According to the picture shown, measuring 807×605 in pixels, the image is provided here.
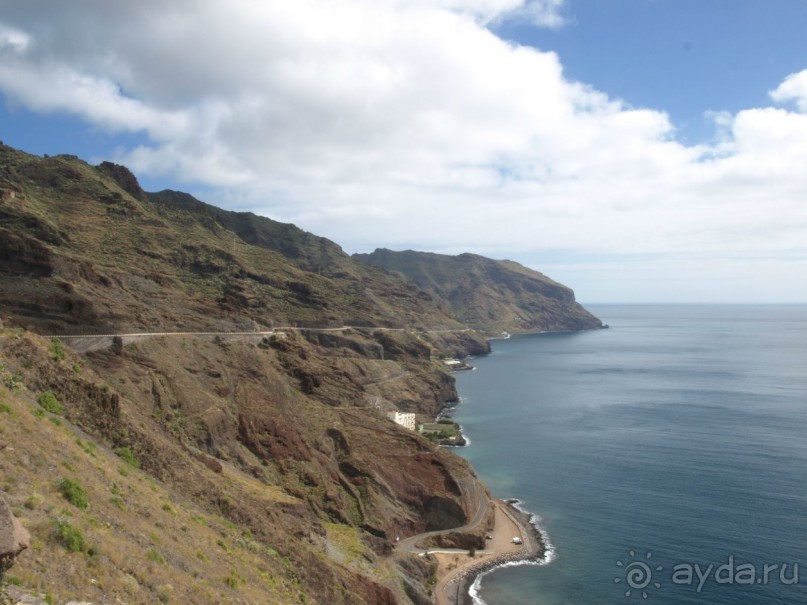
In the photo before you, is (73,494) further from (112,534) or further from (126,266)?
(126,266)

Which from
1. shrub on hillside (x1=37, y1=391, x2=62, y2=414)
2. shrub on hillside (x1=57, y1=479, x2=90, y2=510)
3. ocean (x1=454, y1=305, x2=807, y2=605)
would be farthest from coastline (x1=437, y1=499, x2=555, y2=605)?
shrub on hillside (x1=57, y1=479, x2=90, y2=510)

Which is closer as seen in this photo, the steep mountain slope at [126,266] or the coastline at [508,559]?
the coastline at [508,559]

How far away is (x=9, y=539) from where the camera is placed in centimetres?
1413

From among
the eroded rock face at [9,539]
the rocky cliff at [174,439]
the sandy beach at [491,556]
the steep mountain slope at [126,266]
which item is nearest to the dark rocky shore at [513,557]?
the sandy beach at [491,556]

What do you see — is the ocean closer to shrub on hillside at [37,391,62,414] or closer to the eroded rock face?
shrub on hillside at [37,391,62,414]

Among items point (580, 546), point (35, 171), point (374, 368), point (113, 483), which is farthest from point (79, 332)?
point (374, 368)

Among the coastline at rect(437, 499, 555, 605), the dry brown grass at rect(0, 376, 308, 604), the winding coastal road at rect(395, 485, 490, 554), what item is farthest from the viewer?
the winding coastal road at rect(395, 485, 490, 554)

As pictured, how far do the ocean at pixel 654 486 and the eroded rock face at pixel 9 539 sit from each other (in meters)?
44.3

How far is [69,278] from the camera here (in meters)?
59.7

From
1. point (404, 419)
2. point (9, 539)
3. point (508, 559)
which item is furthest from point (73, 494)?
point (404, 419)

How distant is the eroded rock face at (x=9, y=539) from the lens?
14.0 m

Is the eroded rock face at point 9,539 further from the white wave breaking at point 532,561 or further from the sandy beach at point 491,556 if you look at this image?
the white wave breaking at point 532,561

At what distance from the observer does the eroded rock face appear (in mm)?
13953

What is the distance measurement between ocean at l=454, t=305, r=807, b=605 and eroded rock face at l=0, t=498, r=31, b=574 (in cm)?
4427
